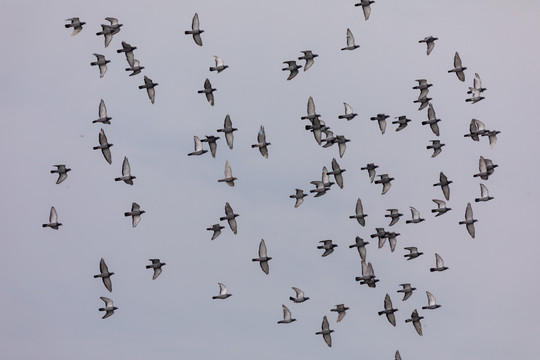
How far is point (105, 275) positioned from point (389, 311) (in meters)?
27.8

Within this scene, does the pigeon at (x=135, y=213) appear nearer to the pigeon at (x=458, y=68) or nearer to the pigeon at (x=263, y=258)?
the pigeon at (x=263, y=258)

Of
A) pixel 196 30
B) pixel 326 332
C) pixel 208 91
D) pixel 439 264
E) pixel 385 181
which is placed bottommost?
pixel 326 332

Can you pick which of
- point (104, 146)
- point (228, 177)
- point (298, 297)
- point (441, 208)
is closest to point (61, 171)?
point (104, 146)

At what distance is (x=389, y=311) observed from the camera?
17912 centimetres

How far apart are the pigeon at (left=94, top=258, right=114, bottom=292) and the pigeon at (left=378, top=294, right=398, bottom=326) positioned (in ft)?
85.1

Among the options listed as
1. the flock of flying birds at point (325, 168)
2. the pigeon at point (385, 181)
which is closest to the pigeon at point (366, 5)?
the flock of flying birds at point (325, 168)

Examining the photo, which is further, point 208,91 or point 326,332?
point 326,332

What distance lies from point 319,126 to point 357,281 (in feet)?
50.8

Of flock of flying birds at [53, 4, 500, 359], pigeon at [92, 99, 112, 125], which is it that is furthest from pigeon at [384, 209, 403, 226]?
pigeon at [92, 99, 112, 125]

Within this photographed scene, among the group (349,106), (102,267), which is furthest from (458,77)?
(102,267)

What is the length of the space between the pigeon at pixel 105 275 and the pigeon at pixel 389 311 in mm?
25940

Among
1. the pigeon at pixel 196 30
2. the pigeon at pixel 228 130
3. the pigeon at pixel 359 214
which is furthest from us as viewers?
the pigeon at pixel 359 214

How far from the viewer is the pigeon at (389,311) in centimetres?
17825

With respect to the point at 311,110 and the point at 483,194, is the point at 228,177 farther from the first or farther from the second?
the point at 483,194
